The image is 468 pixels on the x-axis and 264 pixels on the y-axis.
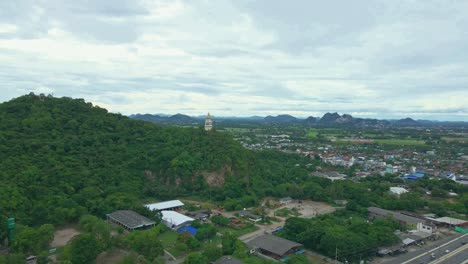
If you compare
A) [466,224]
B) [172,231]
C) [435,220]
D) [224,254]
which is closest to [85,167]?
[172,231]

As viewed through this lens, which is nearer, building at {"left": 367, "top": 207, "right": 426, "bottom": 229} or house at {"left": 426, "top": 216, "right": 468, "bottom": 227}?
building at {"left": 367, "top": 207, "right": 426, "bottom": 229}

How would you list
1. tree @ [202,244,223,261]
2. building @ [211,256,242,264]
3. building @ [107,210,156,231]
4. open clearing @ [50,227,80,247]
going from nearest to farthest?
building @ [211,256,242,264] < tree @ [202,244,223,261] < open clearing @ [50,227,80,247] < building @ [107,210,156,231]

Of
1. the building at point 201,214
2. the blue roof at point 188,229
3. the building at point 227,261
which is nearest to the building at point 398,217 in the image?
the building at point 201,214

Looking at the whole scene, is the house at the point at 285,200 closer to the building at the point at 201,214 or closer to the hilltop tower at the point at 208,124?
the building at the point at 201,214

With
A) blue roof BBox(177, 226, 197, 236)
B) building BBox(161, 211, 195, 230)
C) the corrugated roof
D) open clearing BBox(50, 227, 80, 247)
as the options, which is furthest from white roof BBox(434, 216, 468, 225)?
open clearing BBox(50, 227, 80, 247)

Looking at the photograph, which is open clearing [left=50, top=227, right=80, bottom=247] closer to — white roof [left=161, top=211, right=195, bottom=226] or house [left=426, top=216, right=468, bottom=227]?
white roof [left=161, top=211, right=195, bottom=226]

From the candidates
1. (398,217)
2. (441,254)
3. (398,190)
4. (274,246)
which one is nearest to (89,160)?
(274,246)

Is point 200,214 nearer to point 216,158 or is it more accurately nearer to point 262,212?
point 262,212
